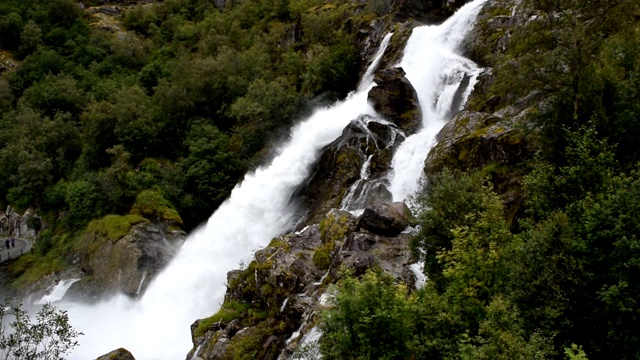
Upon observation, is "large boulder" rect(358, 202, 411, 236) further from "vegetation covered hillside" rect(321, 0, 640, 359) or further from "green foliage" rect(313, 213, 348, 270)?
"vegetation covered hillside" rect(321, 0, 640, 359)

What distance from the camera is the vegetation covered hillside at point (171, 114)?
3841 cm

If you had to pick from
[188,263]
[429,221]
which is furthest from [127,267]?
[429,221]

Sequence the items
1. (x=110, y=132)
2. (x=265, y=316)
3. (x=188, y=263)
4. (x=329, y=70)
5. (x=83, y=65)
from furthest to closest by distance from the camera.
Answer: (x=83, y=65) → (x=110, y=132) → (x=329, y=70) → (x=188, y=263) → (x=265, y=316)

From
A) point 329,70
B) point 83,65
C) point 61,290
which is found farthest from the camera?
point 83,65

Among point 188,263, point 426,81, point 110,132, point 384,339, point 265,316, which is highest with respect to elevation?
point 384,339

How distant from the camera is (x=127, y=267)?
105 ft

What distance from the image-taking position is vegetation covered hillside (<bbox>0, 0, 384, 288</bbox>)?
126ft

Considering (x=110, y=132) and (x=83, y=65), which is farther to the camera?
(x=83, y=65)

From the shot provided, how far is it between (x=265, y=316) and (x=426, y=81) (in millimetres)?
19359

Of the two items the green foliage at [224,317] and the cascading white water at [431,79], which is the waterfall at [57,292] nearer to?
the green foliage at [224,317]

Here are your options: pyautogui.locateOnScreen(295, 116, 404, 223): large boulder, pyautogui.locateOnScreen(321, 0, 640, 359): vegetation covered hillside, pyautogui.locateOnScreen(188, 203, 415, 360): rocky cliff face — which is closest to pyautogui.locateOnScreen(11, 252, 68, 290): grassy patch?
pyautogui.locateOnScreen(295, 116, 404, 223): large boulder

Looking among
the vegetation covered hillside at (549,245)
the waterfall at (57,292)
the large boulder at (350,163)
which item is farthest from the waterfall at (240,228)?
the vegetation covered hillside at (549,245)

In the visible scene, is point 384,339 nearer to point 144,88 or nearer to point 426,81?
point 426,81

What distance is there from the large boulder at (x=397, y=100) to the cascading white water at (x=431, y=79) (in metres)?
0.69
